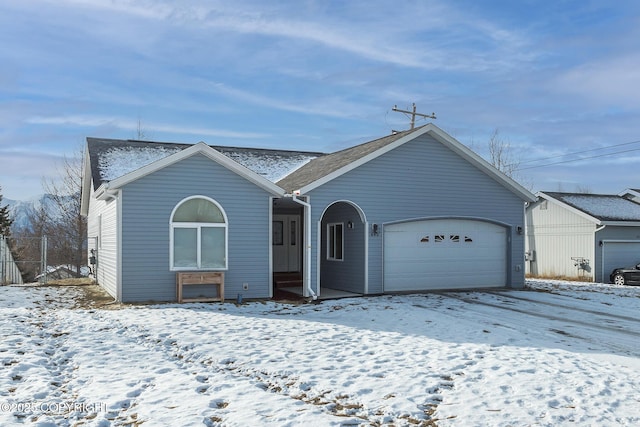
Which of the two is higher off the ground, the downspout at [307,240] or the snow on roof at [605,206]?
the snow on roof at [605,206]

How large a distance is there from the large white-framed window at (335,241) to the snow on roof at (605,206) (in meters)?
12.1

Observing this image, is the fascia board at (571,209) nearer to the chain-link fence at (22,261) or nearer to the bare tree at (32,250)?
the chain-link fence at (22,261)

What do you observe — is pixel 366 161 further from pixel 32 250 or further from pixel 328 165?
pixel 32 250

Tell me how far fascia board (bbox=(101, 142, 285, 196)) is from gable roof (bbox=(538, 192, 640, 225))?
15.0 meters

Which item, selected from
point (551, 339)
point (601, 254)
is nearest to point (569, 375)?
point (551, 339)

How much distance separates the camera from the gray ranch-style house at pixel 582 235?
22.3 metres

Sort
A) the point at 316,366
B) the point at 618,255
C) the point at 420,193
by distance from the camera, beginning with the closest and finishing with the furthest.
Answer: the point at 316,366 → the point at 420,193 → the point at 618,255

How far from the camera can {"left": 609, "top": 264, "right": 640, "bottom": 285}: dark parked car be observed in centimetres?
2069

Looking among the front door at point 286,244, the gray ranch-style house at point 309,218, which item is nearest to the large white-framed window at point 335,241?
the gray ranch-style house at point 309,218

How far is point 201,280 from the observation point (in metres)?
13.1

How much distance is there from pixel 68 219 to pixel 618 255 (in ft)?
101

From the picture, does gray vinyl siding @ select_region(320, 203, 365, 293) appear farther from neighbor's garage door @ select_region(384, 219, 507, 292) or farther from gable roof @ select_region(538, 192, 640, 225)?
gable roof @ select_region(538, 192, 640, 225)

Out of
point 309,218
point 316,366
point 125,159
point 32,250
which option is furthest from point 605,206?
point 32,250

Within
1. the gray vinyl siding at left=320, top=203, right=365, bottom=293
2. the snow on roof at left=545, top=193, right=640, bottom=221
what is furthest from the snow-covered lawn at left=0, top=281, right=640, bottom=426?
the snow on roof at left=545, top=193, right=640, bottom=221
